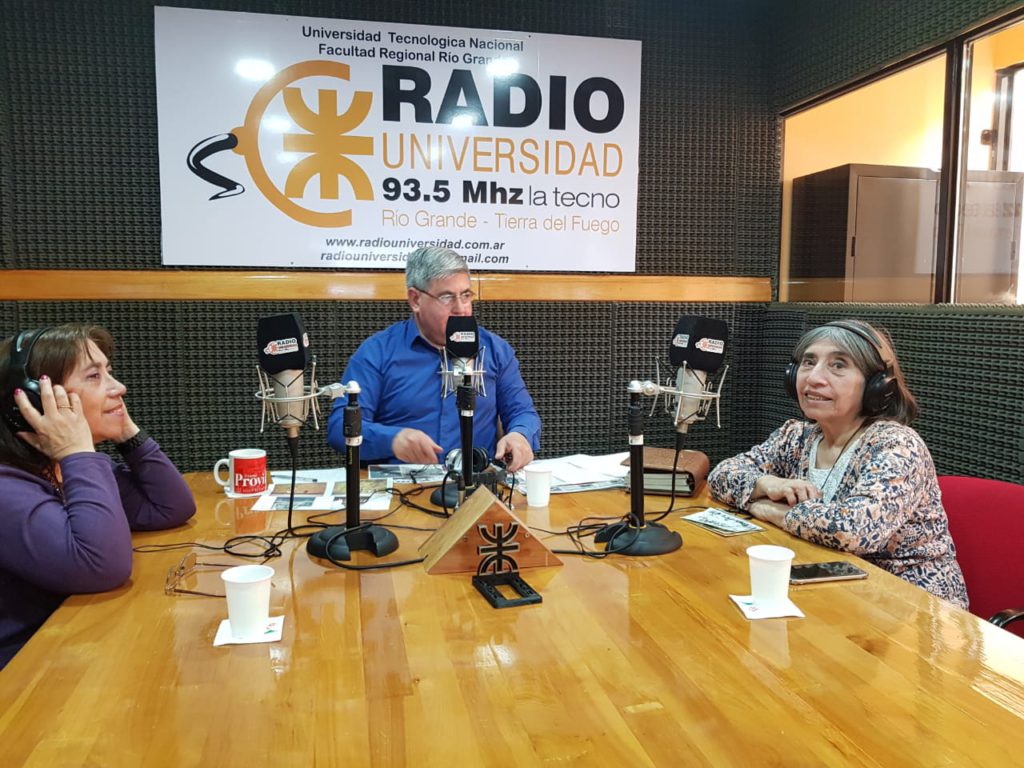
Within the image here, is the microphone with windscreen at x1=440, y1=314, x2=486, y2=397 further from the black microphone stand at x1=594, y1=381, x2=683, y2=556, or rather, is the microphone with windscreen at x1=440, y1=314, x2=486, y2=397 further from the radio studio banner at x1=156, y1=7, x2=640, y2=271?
the radio studio banner at x1=156, y1=7, x2=640, y2=271

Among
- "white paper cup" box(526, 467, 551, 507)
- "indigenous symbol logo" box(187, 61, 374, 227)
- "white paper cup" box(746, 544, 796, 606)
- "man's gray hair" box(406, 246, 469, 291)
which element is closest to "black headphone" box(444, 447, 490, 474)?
"white paper cup" box(526, 467, 551, 507)

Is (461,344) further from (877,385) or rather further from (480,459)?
(877,385)

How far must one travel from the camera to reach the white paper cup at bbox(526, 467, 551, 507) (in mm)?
2184

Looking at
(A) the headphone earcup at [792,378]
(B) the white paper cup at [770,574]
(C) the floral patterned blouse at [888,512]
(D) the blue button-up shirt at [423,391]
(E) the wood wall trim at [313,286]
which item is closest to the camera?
(B) the white paper cup at [770,574]

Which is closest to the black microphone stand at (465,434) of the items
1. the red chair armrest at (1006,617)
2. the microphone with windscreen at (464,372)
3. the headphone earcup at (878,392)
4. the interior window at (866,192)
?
the microphone with windscreen at (464,372)

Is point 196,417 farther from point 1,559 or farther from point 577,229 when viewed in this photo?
point 1,559

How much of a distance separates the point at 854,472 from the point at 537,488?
2.74 ft

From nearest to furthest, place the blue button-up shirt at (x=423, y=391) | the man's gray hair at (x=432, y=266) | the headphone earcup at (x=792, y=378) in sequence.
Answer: the headphone earcup at (x=792, y=378)
the man's gray hair at (x=432, y=266)
the blue button-up shirt at (x=423, y=391)

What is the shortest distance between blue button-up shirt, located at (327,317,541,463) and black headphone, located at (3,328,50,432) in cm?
128

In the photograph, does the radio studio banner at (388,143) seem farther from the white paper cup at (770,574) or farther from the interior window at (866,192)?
the white paper cup at (770,574)

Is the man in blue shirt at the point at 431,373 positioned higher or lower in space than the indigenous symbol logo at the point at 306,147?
lower

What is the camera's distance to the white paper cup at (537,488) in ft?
7.16

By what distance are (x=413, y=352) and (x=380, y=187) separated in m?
1.19

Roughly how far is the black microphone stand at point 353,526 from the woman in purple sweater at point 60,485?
0.42 metres
